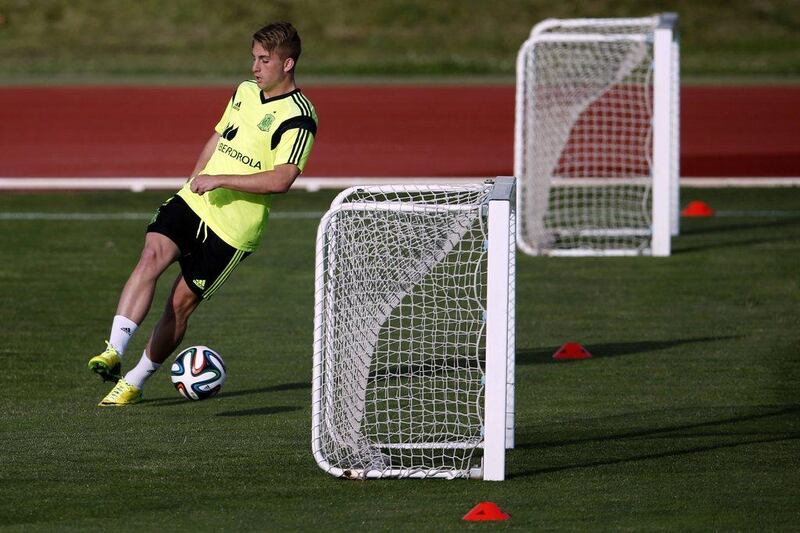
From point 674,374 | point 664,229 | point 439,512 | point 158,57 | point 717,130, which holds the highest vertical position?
point 158,57

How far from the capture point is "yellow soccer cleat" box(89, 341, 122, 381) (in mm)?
7148

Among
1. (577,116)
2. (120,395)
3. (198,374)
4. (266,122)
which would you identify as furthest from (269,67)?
(577,116)

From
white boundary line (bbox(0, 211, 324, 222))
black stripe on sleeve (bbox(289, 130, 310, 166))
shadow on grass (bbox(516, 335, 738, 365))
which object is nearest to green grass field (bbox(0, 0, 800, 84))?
white boundary line (bbox(0, 211, 324, 222))

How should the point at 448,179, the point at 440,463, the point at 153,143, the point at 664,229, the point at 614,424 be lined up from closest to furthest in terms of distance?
1. the point at 440,463
2. the point at 614,424
3. the point at 664,229
4. the point at 448,179
5. the point at 153,143

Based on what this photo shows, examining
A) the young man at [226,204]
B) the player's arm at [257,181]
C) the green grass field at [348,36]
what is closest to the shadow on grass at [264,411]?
the young man at [226,204]

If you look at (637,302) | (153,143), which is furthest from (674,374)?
(153,143)

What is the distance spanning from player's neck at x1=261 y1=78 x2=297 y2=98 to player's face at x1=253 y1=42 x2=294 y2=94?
0.04 feet

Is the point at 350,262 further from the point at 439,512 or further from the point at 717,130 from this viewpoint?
the point at 717,130

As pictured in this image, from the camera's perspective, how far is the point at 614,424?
289 inches

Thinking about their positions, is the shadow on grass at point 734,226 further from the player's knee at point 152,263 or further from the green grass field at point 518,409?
the player's knee at point 152,263

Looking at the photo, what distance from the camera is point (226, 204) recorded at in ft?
24.5

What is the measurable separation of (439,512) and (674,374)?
3.02m

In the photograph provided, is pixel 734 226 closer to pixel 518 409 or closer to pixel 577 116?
pixel 577 116

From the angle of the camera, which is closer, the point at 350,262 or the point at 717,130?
the point at 350,262
